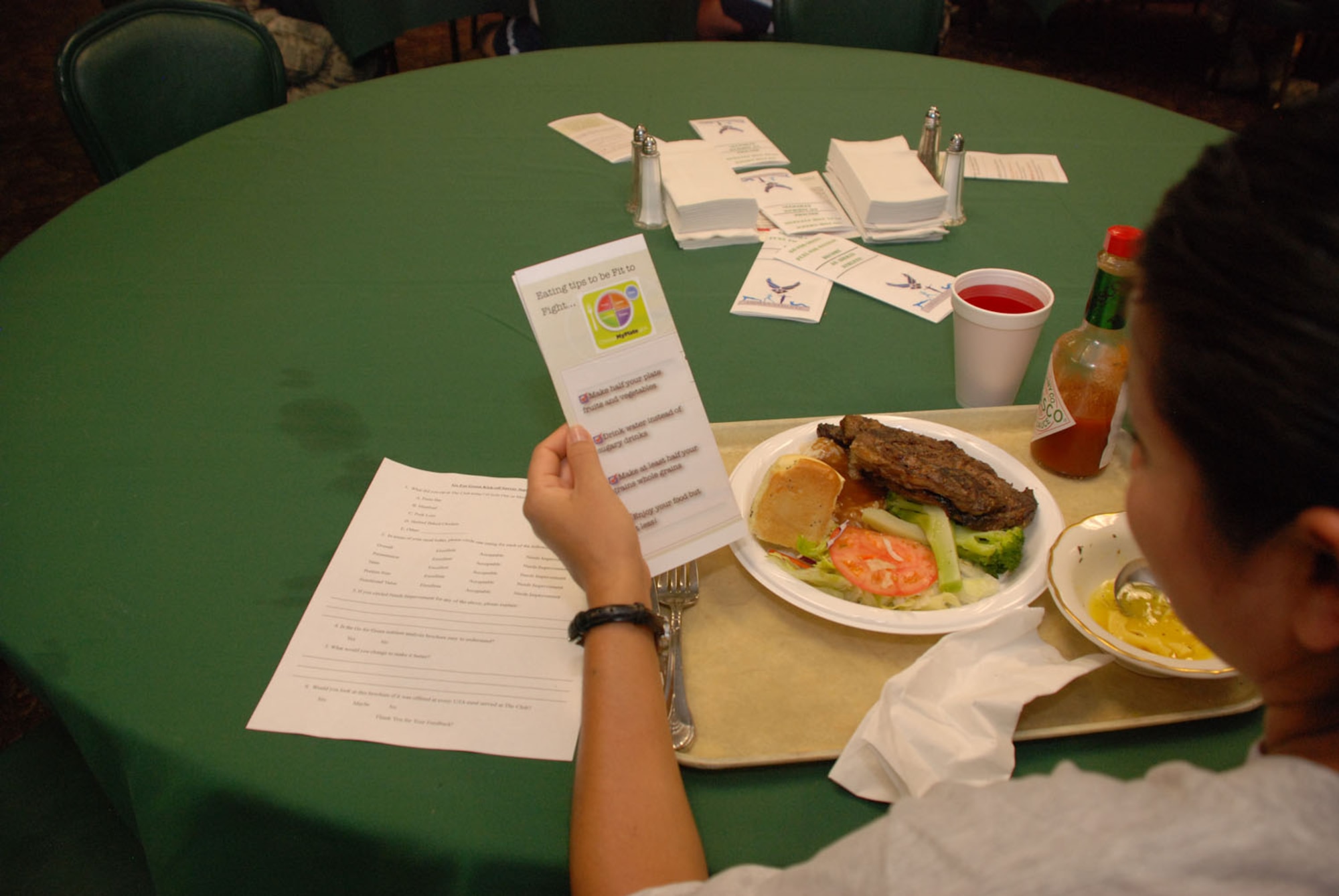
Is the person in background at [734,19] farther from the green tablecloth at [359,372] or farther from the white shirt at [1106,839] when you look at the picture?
the white shirt at [1106,839]

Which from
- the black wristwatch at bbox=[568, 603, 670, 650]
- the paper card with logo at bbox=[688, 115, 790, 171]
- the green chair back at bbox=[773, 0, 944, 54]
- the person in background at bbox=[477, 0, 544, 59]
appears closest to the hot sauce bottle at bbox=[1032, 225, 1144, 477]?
the black wristwatch at bbox=[568, 603, 670, 650]

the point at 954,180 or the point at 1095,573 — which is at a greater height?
the point at 954,180

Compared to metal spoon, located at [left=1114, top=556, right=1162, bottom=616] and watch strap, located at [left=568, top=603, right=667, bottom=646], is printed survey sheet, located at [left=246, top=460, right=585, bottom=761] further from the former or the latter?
metal spoon, located at [left=1114, top=556, right=1162, bottom=616]

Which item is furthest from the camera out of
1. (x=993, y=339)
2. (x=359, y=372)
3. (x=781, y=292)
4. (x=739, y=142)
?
(x=739, y=142)

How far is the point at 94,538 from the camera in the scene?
3.10 feet

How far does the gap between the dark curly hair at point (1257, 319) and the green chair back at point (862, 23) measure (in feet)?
7.51

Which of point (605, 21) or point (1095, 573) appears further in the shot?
point (605, 21)

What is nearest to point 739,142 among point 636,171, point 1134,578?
point 636,171

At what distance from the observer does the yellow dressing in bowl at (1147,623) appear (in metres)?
0.79

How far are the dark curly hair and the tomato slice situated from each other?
0.37m

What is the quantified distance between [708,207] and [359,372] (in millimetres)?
641

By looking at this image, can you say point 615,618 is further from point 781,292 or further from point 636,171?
point 636,171

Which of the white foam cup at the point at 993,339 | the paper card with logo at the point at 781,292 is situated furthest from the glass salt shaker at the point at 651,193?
the white foam cup at the point at 993,339

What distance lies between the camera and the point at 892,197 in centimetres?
150
